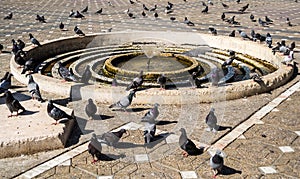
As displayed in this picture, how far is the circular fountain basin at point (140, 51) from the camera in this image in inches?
→ 422

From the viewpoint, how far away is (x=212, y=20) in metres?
28.2

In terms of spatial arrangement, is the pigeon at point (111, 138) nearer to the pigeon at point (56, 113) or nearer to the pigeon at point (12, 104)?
the pigeon at point (56, 113)

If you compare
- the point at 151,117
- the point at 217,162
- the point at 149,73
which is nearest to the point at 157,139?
the point at 151,117

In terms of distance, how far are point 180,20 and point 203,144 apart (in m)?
21.4

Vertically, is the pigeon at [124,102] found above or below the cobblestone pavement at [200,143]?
above

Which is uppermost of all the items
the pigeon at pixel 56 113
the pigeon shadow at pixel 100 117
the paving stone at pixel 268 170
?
the pigeon at pixel 56 113

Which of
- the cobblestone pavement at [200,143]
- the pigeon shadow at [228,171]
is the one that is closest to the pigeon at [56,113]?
the cobblestone pavement at [200,143]

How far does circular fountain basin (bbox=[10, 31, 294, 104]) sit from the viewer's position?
10711mm

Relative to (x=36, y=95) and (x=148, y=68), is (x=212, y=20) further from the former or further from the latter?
(x=36, y=95)

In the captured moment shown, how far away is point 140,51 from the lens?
17.2 meters

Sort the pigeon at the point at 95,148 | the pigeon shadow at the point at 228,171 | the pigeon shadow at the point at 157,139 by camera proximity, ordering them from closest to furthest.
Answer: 1. the pigeon shadow at the point at 228,171
2. the pigeon at the point at 95,148
3. the pigeon shadow at the point at 157,139

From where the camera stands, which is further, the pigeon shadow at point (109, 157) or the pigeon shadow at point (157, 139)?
the pigeon shadow at point (157, 139)

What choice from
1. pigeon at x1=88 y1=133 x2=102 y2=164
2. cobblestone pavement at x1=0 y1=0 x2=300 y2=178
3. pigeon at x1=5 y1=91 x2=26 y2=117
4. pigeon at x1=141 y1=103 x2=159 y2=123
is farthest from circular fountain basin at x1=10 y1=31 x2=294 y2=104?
pigeon at x1=88 y1=133 x2=102 y2=164

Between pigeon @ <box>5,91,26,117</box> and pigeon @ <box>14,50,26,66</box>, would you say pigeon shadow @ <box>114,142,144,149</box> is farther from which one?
pigeon @ <box>14,50,26,66</box>
